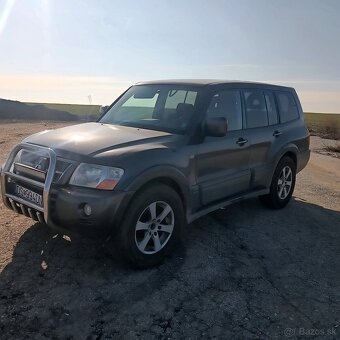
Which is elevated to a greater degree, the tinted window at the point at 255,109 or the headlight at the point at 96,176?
the tinted window at the point at 255,109

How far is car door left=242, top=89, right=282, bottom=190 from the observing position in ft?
18.7

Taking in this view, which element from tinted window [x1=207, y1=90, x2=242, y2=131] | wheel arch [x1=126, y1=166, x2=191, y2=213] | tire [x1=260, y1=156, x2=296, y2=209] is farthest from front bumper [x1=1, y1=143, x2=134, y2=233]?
tire [x1=260, y1=156, x2=296, y2=209]

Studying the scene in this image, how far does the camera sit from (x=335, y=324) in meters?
3.45

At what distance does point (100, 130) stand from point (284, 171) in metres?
3.26

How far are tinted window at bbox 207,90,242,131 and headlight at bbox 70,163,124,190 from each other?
1.67 metres

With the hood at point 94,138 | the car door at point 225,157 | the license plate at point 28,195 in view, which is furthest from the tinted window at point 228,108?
the license plate at point 28,195

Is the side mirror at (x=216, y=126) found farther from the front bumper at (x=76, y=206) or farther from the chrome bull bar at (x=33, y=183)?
the chrome bull bar at (x=33, y=183)

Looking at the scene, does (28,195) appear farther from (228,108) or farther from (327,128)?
(327,128)

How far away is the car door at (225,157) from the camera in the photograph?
476cm

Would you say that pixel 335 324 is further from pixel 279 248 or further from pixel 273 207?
pixel 273 207

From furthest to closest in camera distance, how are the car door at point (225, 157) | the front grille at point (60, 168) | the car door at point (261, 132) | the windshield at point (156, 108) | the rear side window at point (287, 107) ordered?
the rear side window at point (287, 107), the car door at point (261, 132), the windshield at point (156, 108), the car door at point (225, 157), the front grille at point (60, 168)

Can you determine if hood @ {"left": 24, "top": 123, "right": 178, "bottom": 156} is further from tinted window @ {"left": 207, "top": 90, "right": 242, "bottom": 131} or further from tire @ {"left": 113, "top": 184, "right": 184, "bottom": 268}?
tinted window @ {"left": 207, "top": 90, "right": 242, "bottom": 131}

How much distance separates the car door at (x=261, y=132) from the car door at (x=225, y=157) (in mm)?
188

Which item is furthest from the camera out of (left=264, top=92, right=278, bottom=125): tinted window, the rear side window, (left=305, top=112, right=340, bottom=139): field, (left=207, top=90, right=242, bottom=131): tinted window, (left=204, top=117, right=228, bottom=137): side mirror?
(left=305, top=112, right=340, bottom=139): field
